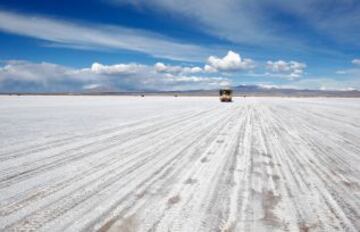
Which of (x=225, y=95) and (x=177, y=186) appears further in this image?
(x=225, y=95)

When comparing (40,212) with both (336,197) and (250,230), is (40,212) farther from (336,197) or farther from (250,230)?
(336,197)

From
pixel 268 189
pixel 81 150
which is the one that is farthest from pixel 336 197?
pixel 81 150

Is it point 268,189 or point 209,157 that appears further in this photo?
point 209,157

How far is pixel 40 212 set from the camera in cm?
417

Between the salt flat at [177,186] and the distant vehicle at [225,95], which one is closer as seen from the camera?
the salt flat at [177,186]

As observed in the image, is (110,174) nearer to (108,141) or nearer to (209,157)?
(209,157)

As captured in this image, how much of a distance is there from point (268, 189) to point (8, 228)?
3867mm

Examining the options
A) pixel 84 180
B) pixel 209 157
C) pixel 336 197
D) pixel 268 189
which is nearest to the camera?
pixel 336 197

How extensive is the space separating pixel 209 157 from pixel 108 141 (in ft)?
12.3

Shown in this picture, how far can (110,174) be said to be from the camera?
20.0ft

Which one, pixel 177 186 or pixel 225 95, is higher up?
pixel 177 186

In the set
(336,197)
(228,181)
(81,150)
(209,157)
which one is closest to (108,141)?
(81,150)

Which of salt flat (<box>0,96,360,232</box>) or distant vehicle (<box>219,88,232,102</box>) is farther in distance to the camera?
distant vehicle (<box>219,88,232,102</box>)

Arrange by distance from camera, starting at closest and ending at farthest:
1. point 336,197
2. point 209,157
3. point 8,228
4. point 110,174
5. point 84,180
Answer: point 8,228, point 336,197, point 84,180, point 110,174, point 209,157
